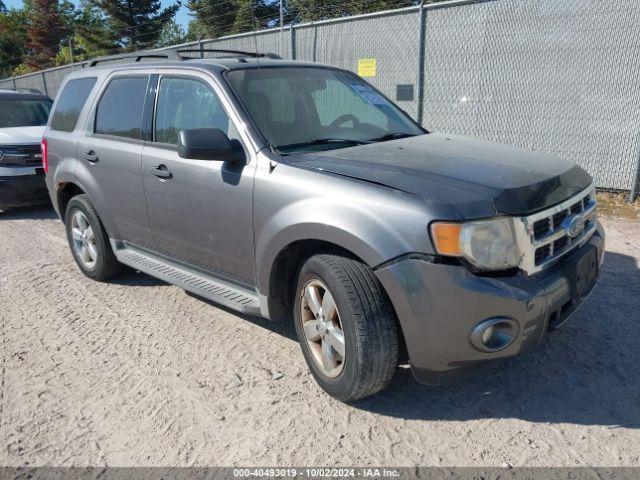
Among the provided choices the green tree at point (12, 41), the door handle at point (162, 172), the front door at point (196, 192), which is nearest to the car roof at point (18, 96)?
the front door at point (196, 192)

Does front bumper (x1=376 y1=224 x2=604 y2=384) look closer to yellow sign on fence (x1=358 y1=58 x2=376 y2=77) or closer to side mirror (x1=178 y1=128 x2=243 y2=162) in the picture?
side mirror (x1=178 y1=128 x2=243 y2=162)

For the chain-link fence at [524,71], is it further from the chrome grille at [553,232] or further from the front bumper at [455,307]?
the front bumper at [455,307]

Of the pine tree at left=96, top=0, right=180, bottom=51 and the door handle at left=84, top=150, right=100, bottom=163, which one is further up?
the pine tree at left=96, top=0, right=180, bottom=51

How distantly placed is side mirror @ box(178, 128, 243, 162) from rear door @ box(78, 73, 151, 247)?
1044 mm

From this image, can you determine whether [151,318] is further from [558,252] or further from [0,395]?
[558,252]

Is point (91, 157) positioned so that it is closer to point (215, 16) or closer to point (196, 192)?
point (196, 192)

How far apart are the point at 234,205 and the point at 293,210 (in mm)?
526

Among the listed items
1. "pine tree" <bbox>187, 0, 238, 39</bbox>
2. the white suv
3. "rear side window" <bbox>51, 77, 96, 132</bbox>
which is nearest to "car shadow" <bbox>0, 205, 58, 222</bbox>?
the white suv

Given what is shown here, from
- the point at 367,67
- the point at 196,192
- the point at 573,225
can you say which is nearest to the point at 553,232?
the point at 573,225

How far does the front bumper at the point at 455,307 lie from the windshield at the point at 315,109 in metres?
1.28

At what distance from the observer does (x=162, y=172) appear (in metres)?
3.76

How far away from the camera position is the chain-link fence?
683cm

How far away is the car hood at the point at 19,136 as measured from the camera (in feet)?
24.7

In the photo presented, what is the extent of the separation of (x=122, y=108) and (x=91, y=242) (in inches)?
51.8
